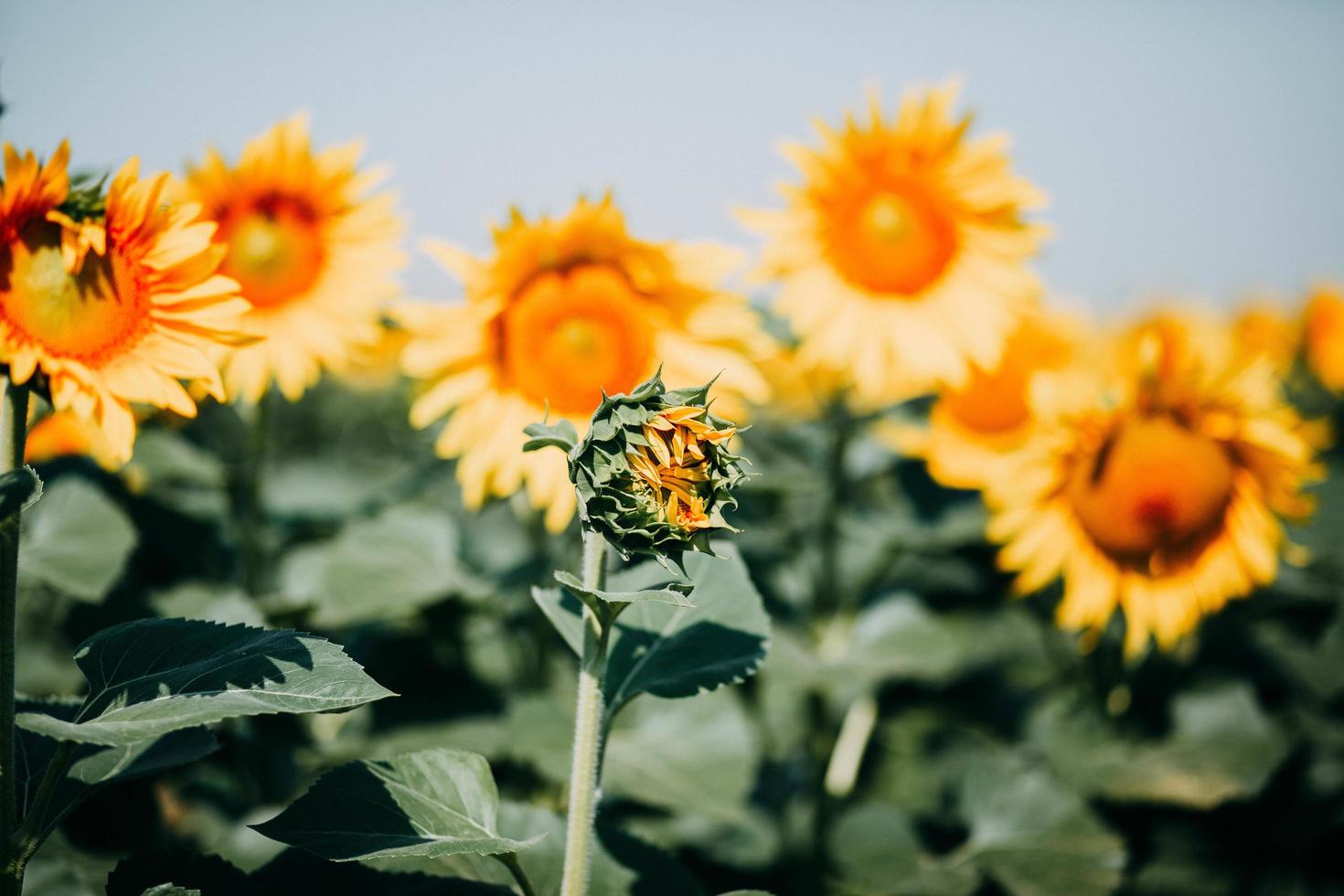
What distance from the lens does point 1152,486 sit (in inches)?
84.0

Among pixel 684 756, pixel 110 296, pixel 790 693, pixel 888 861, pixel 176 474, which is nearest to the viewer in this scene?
pixel 110 296

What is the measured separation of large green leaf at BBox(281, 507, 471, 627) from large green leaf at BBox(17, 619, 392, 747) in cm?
87

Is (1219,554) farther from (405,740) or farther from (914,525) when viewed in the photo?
(405,740)

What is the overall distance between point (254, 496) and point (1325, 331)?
5.61 metres

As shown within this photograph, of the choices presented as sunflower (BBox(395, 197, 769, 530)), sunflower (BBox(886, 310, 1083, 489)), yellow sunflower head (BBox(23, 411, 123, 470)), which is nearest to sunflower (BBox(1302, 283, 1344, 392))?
sunflower (BBox(886, 310, 1083, 489))

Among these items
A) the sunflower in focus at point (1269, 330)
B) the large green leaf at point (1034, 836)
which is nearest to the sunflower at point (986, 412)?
the large green leaf at point (1034, 836)

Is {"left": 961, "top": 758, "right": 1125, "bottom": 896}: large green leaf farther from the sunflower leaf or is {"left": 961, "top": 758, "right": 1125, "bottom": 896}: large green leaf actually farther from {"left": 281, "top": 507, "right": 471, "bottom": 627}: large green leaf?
the sunflower leaf

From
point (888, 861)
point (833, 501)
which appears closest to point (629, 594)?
point (888, 861)

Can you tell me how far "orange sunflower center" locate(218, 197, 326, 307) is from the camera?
6.82 ft

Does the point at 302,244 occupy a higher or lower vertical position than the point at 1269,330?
lower

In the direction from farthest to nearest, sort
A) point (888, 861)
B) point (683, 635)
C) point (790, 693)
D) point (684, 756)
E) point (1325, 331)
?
1. point (1325, 331)
2. point (790, 693)
3. point (888, 861)
4. point (684, 756)
5. point (683, 635)

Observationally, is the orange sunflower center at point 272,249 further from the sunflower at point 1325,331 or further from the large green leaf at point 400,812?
the sunflower at point 1325,331

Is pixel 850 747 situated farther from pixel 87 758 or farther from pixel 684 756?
pixel 87 758

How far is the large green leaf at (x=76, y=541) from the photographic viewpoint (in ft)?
5.07
